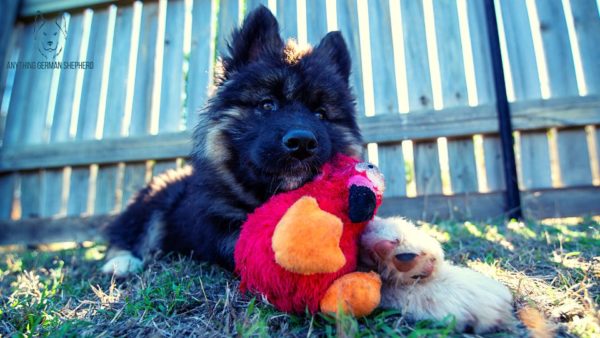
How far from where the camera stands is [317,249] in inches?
51.7

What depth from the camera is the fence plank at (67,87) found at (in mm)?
5215

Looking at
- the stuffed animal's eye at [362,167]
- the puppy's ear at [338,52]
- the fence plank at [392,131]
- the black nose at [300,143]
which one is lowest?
the stuffed animal's eye at [362,167]

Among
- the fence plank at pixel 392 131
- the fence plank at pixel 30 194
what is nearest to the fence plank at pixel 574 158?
the fence plank at pixel 392 131

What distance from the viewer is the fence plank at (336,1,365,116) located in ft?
15.2

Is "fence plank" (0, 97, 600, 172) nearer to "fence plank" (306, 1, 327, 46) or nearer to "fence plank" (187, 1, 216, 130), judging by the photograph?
"fence plank" (187, 1, 216, 130)

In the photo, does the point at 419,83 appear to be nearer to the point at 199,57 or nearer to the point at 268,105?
the point at 268,105

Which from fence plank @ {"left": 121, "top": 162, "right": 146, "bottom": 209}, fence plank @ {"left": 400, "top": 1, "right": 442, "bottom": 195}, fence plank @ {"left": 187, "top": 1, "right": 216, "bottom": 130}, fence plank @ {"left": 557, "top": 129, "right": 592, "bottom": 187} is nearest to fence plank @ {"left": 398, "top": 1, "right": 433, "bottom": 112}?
fence plank @ {"left": 400, "top": 1, "right": 442, "bottom": 195}

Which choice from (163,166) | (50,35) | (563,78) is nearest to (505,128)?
(563,78)

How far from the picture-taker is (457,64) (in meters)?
4.48

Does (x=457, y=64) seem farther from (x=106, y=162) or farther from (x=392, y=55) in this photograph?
(x=106, y=162)

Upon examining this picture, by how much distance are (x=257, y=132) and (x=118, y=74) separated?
12.4 ft

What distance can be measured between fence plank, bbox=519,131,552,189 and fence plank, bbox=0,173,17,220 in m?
6.30

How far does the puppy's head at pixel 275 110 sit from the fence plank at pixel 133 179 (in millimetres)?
2559

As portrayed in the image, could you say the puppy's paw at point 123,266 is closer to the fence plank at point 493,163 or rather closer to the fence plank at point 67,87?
the fence plank at point 67,87
